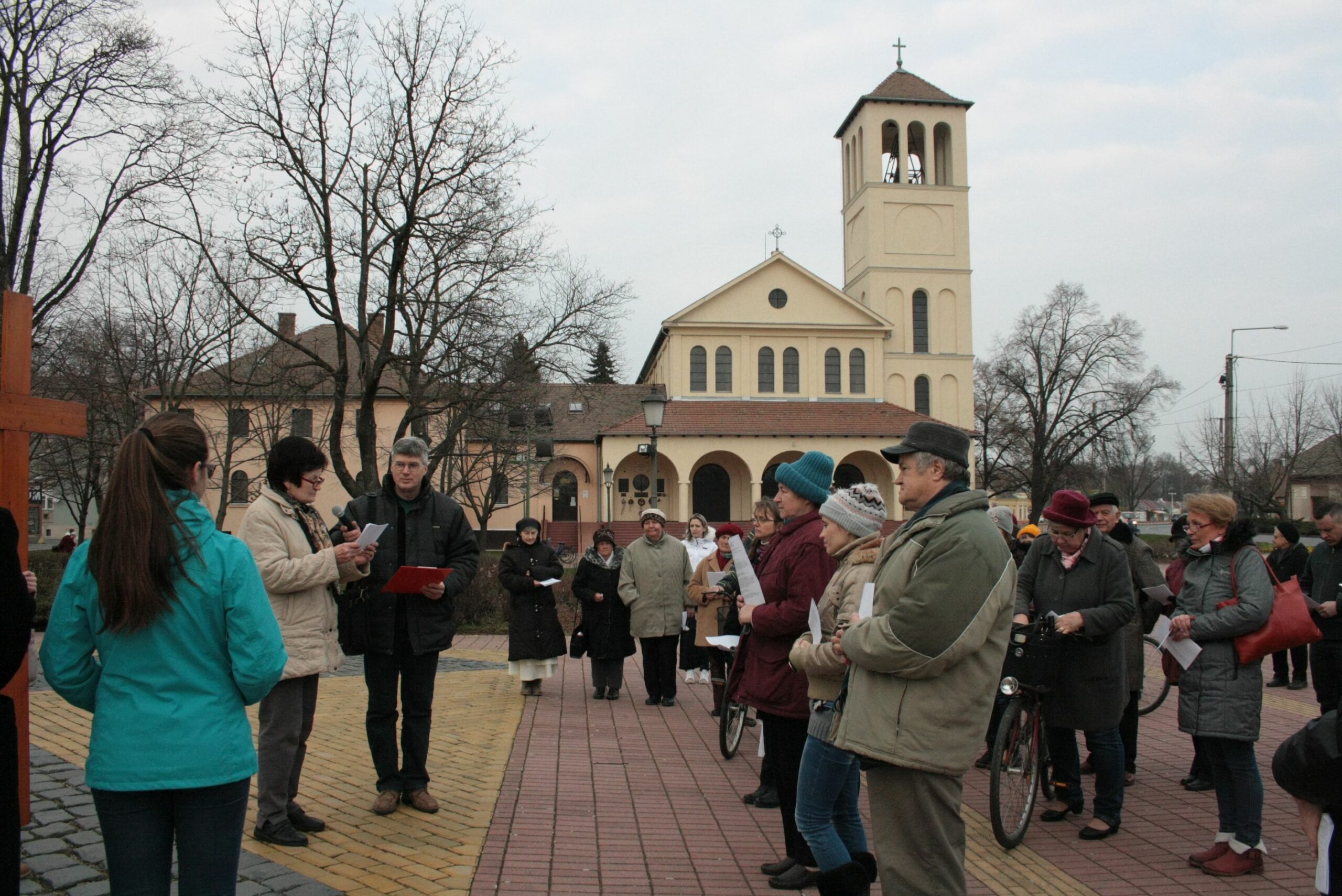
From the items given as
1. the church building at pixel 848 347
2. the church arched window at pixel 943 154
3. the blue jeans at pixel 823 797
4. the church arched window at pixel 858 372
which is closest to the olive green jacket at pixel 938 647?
the blue jeans at pixel 823 797

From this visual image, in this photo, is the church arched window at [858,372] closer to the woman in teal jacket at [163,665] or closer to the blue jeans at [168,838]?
the woman in teal jacket at [163,665]

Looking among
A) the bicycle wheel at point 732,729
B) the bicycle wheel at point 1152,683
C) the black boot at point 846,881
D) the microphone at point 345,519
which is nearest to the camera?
the black boot at point 846,881

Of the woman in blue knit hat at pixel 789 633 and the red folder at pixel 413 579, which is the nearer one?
the woman in blue knit hat at pixel 789 633

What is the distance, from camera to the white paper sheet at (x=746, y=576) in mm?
4609

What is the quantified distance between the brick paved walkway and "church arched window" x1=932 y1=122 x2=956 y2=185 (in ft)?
152

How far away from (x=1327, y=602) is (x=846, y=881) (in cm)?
632

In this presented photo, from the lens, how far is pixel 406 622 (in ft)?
18.8

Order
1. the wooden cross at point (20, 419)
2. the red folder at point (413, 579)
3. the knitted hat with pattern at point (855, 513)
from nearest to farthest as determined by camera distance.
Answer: the knitted hat with pattern at point (855, 513)
the wooden cross at point (20, 419)
the red folder at point (413, 579)

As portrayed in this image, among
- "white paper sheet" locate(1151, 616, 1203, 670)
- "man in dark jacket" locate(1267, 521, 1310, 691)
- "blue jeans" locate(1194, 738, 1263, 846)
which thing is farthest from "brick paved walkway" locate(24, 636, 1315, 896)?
"man in dark jacket" locate(1267, 521, 1310, 691)

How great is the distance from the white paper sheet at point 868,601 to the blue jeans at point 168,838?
2151mm

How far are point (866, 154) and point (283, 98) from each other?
35.0 m

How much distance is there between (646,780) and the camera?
271 inches

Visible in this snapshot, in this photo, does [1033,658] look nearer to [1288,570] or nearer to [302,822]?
[302,822]

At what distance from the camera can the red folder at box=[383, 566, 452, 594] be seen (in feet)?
17.9
